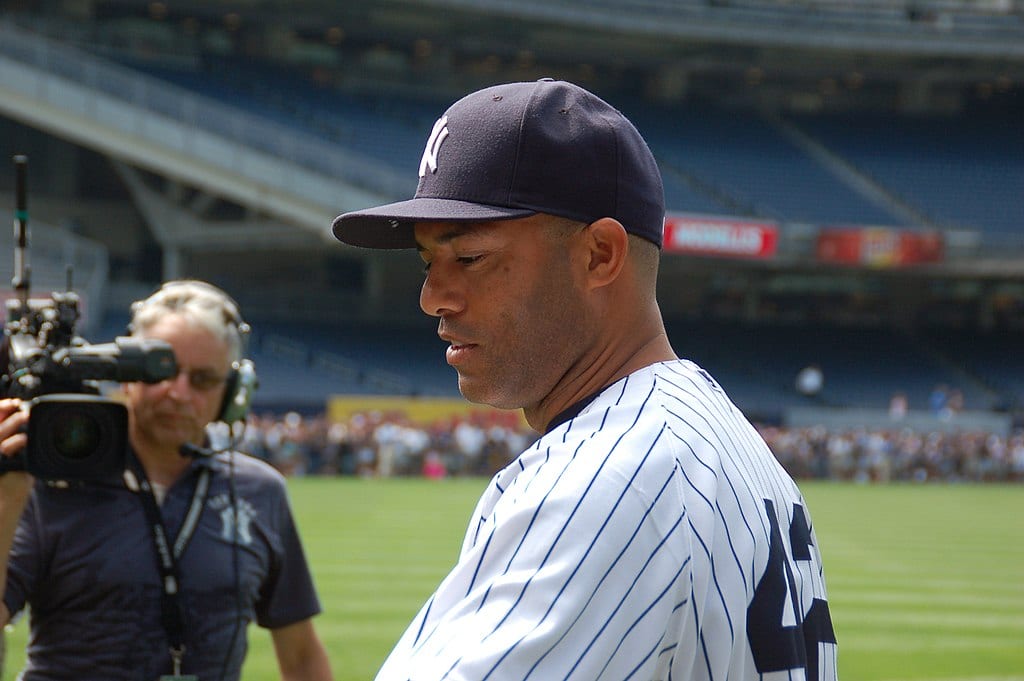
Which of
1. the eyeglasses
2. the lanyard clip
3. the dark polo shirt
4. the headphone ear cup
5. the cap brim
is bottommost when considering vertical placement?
the lanyard clip

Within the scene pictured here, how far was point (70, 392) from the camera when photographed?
2793 millimetres

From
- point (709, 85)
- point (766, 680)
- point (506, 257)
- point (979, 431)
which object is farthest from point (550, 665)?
point (709, 85)

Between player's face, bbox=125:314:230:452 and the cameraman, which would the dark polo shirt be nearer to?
the cameraman

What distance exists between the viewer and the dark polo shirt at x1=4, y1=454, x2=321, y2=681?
125 inches

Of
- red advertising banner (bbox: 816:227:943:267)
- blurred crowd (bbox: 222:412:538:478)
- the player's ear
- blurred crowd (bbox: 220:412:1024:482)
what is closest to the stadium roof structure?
red advertising banner (bbox: 816:227:943:267)

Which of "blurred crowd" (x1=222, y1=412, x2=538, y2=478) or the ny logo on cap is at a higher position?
the ny logo on cap

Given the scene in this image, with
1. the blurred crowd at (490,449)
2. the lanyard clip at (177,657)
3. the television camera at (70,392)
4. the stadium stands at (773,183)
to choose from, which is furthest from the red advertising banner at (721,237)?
the television camera at (70,392)

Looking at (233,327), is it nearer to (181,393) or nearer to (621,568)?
(181,393)

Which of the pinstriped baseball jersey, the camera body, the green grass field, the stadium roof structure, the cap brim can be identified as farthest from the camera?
the stadium roof structure

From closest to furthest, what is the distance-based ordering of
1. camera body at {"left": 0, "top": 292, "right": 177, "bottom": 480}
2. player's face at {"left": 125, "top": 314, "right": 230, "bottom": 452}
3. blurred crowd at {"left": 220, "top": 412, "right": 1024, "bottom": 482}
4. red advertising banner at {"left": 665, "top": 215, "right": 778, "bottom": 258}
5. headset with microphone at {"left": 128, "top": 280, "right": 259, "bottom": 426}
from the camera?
camera body at {"left": 0, "top": 292, "right": 177, "bottom": 480}, player's face at {"left": 125, "top": 314, "right": 230, "bottom": 452}, headset with microphone at {"left": 128, "top": 280, "right": 259, "bottom": 426}, blurred crowd at {"left": 220, "top": 412, "right": 1024, "bottom": 482}, red advertising banner at {"left": 665, "top": 215, "right": 778, "bottom": 258}

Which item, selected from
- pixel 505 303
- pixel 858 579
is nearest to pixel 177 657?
pixel 505 303

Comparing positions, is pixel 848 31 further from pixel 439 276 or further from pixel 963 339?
pixel 439 276

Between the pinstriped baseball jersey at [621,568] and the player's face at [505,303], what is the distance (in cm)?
14

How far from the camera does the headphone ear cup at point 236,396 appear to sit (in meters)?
3.57
